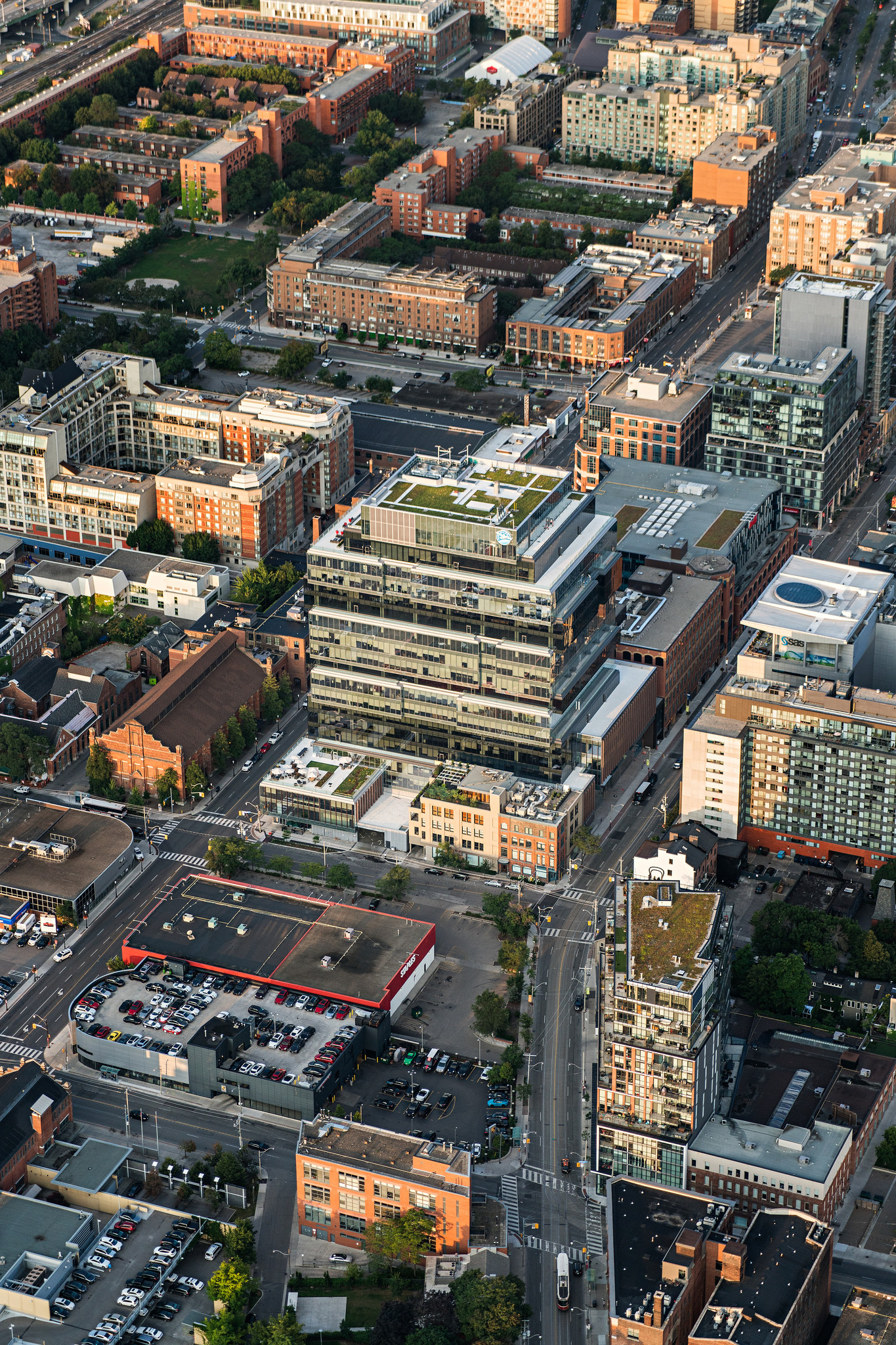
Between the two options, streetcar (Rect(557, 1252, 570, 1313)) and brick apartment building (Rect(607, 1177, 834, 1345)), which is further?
streetcar (Rect(557, 1252, 570, 1313))

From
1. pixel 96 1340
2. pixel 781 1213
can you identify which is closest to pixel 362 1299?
pixel 96 1340

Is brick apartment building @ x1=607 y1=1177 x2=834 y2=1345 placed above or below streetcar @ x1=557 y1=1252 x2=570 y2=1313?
above

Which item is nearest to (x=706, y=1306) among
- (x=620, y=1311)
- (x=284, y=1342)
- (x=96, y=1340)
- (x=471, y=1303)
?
(x=620, y=1311)

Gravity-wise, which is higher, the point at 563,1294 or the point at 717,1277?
the point at 717,1277

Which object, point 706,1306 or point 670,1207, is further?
point 670,1207

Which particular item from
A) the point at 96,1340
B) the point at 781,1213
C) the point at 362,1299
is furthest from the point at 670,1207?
the point at 96,1340

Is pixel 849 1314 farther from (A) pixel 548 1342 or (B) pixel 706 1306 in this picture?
(A) pixel 548 1342

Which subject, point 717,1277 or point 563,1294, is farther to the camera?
point 563,1294

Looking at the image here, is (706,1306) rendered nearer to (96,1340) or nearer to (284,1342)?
(284,1342)
